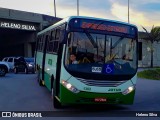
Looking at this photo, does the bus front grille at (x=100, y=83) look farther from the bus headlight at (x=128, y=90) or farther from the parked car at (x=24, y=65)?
the parked car at (x=24, y=65)

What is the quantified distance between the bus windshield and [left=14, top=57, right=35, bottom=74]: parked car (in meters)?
23.3

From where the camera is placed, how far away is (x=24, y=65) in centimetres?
3466

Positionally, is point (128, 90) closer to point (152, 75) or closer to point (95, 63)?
point (95, 63)

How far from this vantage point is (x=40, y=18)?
155ft

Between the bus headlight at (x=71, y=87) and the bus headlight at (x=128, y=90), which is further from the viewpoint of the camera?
the bus headlight at (x=128, y=90)

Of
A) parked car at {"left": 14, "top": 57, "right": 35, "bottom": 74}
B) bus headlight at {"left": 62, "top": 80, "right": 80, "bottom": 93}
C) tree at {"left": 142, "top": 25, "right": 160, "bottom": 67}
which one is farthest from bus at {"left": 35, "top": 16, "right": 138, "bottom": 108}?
tree at {"left": 142, "top": 25, "right": 160, "bottom": 67}

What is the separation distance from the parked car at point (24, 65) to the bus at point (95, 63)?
22700mm

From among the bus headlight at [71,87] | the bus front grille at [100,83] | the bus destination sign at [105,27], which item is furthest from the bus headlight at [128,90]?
the bus destination sign at [105,27]

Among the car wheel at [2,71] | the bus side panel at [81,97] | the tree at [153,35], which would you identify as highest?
the tree at [153,35]

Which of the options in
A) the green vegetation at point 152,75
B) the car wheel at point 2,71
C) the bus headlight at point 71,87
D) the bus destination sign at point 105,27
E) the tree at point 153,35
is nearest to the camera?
the bus headlight at point 71,87

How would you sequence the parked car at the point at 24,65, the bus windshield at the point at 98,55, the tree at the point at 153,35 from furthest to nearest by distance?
the tree at the point at 153,35 → the parked car at the point at 24,65 → the bus windshield at the point at 98,55

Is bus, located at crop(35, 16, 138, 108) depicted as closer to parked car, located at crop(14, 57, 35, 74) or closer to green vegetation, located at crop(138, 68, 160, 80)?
green vegetation, located at crop(138, 68, 160, 80)

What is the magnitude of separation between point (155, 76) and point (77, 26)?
18180 millimetres

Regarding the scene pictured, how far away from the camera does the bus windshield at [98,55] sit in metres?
11.0
